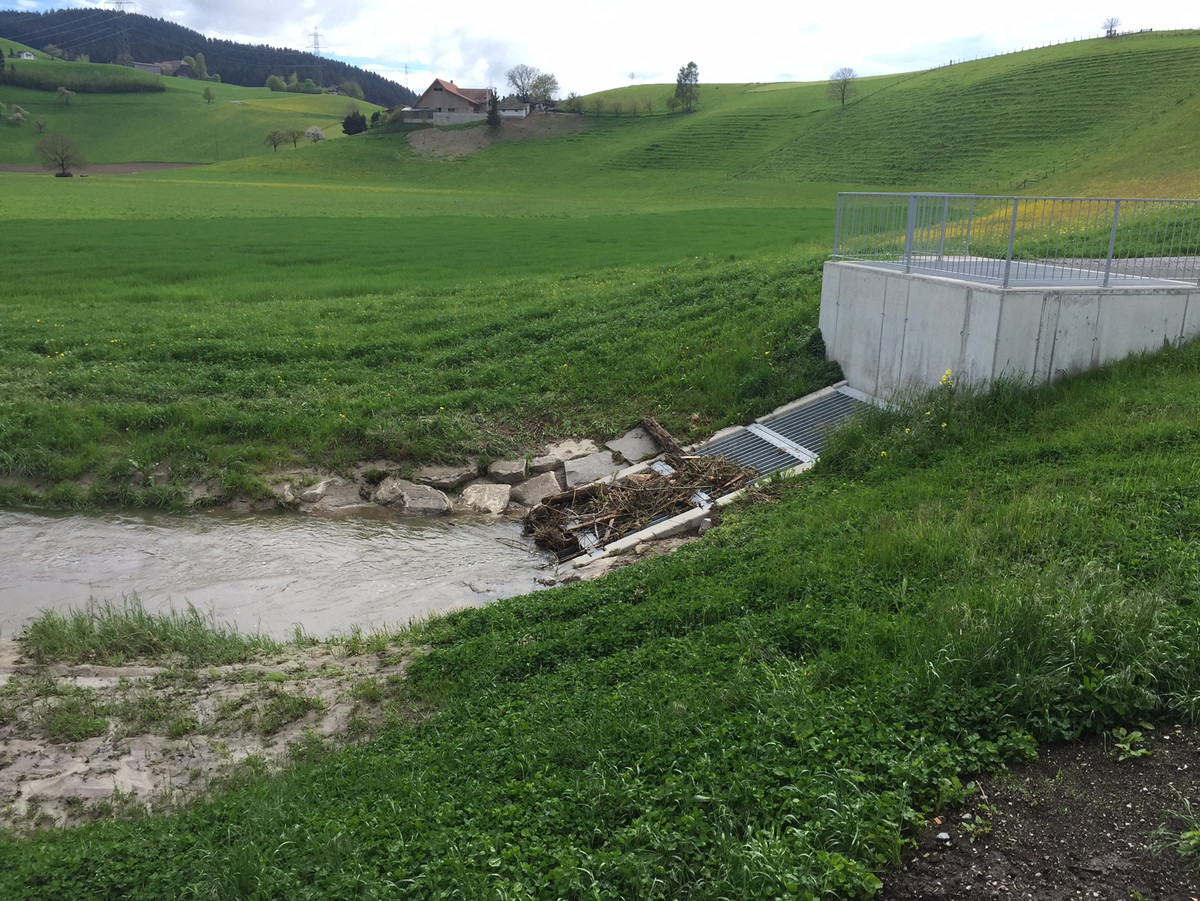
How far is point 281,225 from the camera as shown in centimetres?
4612

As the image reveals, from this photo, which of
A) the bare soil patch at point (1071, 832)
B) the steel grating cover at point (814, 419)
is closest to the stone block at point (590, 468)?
the steel grating cover at point (814, 419)

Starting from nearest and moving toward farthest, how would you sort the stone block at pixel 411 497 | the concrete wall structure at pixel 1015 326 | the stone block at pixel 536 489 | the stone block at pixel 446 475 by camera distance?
the concrete wall structure at pixel 1015 326 → the stone block at pixel 411 497 → the stone block at pixel 536 489 → the stone block at pixel 446 475

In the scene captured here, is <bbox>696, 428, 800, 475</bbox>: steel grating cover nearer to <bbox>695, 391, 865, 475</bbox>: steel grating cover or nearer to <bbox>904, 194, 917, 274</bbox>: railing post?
<bbox>695, 391, 865, 475</bbox>: steel grating cover

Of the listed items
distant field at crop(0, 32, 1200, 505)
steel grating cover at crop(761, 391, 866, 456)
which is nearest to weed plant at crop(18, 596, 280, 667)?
distant field at crop(0, 32, 1200, 505)

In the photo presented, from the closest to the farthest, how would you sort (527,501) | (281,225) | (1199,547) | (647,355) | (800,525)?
(1199,547)
(800,525)
(527,501)
(647,355)
(281,225)

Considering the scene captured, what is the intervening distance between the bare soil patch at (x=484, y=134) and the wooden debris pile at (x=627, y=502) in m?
102

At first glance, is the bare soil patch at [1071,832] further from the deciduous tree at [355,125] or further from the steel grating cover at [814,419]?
the deciduous tree at [355,125]

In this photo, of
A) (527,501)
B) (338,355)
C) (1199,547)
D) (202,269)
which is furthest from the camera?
(202,269)

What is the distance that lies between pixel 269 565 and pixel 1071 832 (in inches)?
439

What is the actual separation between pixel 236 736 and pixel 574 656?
10.0 feet

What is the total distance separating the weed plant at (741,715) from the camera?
479 centimetres

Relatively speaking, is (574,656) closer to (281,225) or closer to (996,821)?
(996,821)

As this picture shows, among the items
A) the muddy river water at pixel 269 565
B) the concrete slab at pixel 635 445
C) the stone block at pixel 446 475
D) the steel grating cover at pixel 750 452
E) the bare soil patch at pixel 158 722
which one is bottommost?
the muddy river water at pixel 269 565

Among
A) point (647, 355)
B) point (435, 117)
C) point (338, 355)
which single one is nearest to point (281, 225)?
point (338, 355)
